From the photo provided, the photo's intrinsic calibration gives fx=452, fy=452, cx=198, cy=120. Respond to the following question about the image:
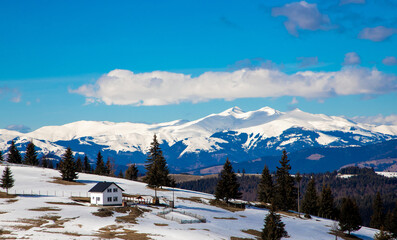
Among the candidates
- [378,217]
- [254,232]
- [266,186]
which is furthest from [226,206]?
[378,217]

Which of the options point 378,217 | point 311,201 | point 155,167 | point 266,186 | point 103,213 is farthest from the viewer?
point 378,217

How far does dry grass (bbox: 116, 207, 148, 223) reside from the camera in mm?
93812

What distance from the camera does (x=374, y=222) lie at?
161750 mm

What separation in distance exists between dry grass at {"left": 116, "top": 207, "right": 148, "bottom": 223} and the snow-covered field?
1266 millimetres

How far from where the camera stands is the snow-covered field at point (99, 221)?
80.9 metres

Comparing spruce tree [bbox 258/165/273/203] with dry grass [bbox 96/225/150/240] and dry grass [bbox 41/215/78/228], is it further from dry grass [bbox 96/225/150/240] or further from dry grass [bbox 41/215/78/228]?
dry grass [bbox 41/215/78/228]

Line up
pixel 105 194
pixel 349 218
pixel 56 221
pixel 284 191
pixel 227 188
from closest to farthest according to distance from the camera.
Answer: pixel 56 221 → pixel 105 194 → pixel 349 218 → pixel 227 188 → pixel 284 191

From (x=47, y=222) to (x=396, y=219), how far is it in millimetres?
88848

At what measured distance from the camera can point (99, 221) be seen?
3600 inches

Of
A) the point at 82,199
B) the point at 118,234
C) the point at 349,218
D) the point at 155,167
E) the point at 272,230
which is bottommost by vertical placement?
the point at 349,218

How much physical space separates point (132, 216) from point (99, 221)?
9.37 metres

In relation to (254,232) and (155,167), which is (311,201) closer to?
(155,167)

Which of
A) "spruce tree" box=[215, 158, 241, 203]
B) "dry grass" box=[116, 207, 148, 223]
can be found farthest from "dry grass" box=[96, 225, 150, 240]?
"spruce tree" box=[215, 158, 241, 203]

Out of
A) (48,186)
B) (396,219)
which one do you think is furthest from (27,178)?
(396,219)
